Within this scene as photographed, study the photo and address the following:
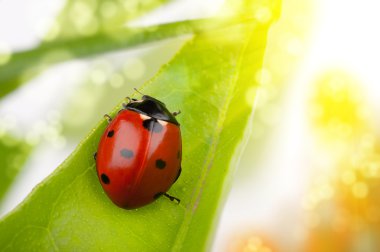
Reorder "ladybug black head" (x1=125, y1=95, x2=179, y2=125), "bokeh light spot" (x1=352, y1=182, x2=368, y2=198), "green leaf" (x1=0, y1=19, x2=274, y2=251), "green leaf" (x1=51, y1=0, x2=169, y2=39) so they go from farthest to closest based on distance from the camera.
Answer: "bokeh light spot" (x1=352, y1=182, x2=368, y2=198), "green leaf" (x1=51, y1=0, x2=169, y2=39), "ladybug black head" (x1=125, y1=95, x2=179, y2=125), "green leaf" (x1=0, y1=19, x2=274, y2=251)

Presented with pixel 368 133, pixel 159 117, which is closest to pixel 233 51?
pixel 159 117

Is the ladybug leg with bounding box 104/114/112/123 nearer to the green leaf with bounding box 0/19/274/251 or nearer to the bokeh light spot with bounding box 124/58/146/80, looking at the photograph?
the green leaf with bounding box 0/19/274/251

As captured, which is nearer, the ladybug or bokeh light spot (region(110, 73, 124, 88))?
the ladybug

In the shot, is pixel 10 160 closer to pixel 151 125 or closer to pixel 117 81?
pixel 151 125

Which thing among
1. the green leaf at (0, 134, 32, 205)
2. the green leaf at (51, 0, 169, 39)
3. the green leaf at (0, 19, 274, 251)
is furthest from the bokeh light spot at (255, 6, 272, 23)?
the green leaf at (0, 134, 32, 205)

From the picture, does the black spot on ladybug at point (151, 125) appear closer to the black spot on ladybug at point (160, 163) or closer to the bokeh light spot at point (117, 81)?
the black spot on ladybug at point (160, 163)

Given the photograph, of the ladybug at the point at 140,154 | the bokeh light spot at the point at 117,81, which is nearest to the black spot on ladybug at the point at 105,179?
the ladybug at the point at 140,154

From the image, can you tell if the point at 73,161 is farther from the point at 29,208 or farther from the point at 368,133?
the point at 368,133
